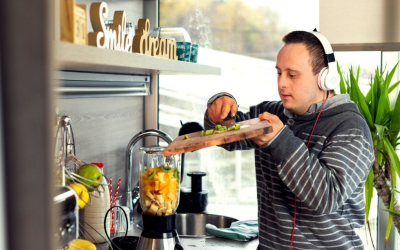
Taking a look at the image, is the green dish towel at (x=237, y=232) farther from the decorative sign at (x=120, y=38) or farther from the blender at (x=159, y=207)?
the decorative sign at (x=120, y=38)

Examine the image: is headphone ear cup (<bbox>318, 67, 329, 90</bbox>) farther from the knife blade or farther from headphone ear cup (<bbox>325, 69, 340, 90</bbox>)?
the knife blade

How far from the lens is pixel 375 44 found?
80.0 inches

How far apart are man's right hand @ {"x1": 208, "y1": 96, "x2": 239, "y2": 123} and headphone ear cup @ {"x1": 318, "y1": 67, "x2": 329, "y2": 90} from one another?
320 mm

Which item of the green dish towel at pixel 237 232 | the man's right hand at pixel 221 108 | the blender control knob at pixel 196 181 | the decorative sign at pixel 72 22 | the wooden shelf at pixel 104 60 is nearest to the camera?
the wooden shelf at pixel 104 60

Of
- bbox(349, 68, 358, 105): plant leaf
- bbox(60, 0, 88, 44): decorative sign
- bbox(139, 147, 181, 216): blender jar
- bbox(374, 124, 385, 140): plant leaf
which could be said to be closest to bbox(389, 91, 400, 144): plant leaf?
bbox(374, 124, 385, 140): plant leaf

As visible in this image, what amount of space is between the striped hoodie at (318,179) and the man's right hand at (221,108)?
212 millimetres

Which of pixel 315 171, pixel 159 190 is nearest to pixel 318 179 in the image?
pixel 315 171

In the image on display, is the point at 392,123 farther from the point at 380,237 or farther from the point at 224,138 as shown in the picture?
the point at 224,138

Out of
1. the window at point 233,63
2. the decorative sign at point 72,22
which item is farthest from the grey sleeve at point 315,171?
the window at point 233,63

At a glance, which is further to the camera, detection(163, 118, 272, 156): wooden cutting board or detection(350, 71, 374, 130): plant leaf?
detection(350, 71, 374, 130): plant leaf

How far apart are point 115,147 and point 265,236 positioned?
0.92 metres

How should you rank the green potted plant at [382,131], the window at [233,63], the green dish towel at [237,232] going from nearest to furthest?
the green dish towel at [237,232]
the green potted plant at [382,131]
the window at [233,63]

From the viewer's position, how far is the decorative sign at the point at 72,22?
829mm

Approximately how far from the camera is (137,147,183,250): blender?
1.36 m
